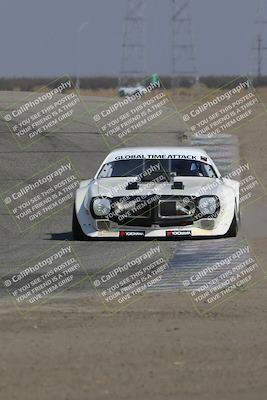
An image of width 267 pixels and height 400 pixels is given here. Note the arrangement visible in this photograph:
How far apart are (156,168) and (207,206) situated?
119 centimetres

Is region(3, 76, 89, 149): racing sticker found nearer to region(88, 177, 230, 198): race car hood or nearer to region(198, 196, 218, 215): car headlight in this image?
region(88, 177, 230, 198): race car hood

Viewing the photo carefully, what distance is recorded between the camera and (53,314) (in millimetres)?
7508

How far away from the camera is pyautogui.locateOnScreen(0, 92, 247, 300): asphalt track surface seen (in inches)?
427

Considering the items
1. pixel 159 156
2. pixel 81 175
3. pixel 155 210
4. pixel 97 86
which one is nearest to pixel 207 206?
pixel 155 210

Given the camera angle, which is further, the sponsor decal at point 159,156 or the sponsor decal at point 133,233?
the sponsor decal at point 159,156

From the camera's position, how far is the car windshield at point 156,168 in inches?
530

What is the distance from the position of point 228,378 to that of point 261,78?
184 ft

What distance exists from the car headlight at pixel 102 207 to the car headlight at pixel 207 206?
1083 millimetres

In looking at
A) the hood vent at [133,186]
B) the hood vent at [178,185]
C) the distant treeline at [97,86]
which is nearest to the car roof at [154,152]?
the hood vent at [178,185]

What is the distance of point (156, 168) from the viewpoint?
13.4 m

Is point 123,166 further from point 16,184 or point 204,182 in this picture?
point 16,184

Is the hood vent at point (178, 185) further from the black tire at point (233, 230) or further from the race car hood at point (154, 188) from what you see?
the black tire at point (233, 230)

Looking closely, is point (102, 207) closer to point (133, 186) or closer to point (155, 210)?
point (133, 186)

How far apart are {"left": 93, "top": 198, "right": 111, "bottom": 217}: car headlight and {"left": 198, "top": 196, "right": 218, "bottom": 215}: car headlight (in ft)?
3.55
